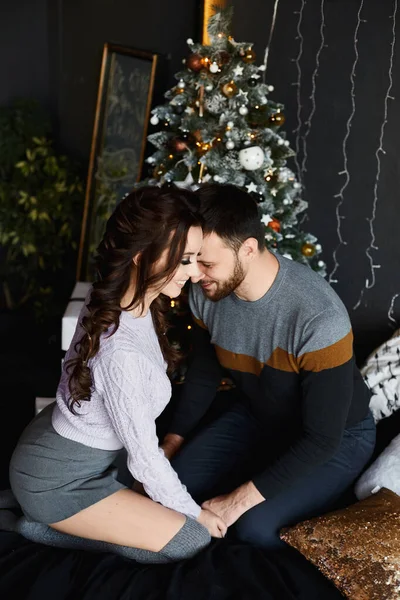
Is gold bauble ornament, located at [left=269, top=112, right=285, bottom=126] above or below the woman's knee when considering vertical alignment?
above

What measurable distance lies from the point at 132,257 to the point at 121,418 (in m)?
0.39

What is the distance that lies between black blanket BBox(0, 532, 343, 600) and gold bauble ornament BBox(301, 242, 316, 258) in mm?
1560

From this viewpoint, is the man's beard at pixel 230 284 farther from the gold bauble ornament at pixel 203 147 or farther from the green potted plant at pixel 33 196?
the green potted plant at pixel 33 196

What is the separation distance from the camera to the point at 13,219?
4.30 meters

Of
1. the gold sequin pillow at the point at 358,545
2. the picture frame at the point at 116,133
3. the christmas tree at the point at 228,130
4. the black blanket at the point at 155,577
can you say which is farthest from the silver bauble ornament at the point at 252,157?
the black blanket at the point at 155,577

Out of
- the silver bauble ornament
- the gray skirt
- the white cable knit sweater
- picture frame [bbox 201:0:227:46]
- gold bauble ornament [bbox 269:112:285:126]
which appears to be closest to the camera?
the white cable knit sweater

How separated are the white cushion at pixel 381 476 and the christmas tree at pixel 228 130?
1177 millimetres

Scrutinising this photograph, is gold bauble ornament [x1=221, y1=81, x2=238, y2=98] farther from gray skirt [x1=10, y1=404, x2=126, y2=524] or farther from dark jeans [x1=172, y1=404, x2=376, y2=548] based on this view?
gray skirt [x1=10, y1=404, x2=126, y2=524]

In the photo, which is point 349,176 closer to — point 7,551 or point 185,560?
point 185,560

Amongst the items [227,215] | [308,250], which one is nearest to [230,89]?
[308,250]

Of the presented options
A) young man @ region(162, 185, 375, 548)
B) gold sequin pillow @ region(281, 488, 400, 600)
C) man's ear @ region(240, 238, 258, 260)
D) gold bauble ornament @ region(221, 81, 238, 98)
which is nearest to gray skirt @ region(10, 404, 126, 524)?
young man @ region(162, 185, 375, 548)

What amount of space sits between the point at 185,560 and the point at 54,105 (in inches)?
136

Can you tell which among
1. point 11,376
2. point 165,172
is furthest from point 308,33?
point 11,376

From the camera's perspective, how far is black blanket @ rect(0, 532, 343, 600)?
1.74 m
